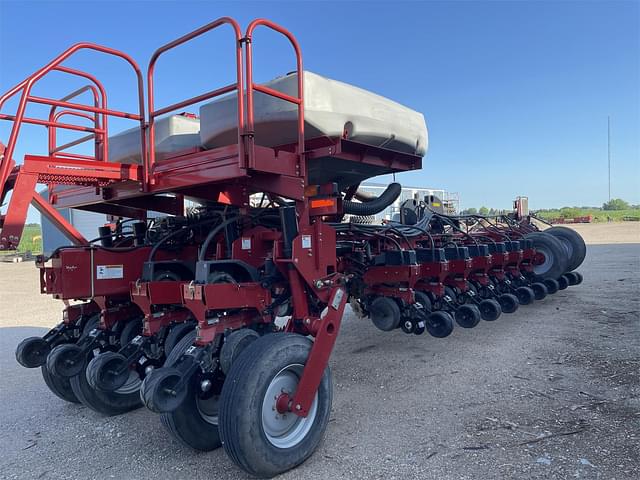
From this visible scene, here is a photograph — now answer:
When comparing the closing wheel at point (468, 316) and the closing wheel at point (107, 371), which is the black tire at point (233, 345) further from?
the closing wheel at point (468, 316)

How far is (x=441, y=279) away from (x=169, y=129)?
3.64 metres

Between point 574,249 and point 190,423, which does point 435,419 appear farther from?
point 574,249

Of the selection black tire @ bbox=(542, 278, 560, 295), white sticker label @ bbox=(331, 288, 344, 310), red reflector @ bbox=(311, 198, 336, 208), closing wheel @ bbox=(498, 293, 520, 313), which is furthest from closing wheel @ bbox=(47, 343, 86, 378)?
black tire @ bbox=(542, 278, 560, 295)

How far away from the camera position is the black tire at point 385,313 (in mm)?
5418

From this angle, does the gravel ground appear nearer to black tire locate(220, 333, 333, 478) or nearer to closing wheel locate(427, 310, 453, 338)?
black tire locate(220, 333, 333, 478)

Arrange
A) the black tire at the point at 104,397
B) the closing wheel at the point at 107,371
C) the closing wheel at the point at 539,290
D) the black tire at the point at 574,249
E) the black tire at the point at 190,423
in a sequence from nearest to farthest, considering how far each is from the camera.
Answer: the black tire at the point at 190,423 < the closing wheel at the point at 107,371 < the black tire at the point at 104,397 < the closing wheel at the point at 539,290 < the black tire at the point at 574,249

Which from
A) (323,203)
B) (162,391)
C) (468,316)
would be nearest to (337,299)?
(323,203)

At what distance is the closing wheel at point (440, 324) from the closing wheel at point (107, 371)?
3203mm

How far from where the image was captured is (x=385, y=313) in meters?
5.50

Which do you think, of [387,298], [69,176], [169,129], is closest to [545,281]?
[387,298]

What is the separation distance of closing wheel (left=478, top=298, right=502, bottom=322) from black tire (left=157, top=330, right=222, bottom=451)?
3985mm

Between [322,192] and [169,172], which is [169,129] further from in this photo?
[322,192]

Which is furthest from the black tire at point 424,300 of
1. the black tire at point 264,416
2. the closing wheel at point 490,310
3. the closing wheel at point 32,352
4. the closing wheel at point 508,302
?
the closing wheel at point 32,352

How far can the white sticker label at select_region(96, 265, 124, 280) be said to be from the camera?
394 cm
